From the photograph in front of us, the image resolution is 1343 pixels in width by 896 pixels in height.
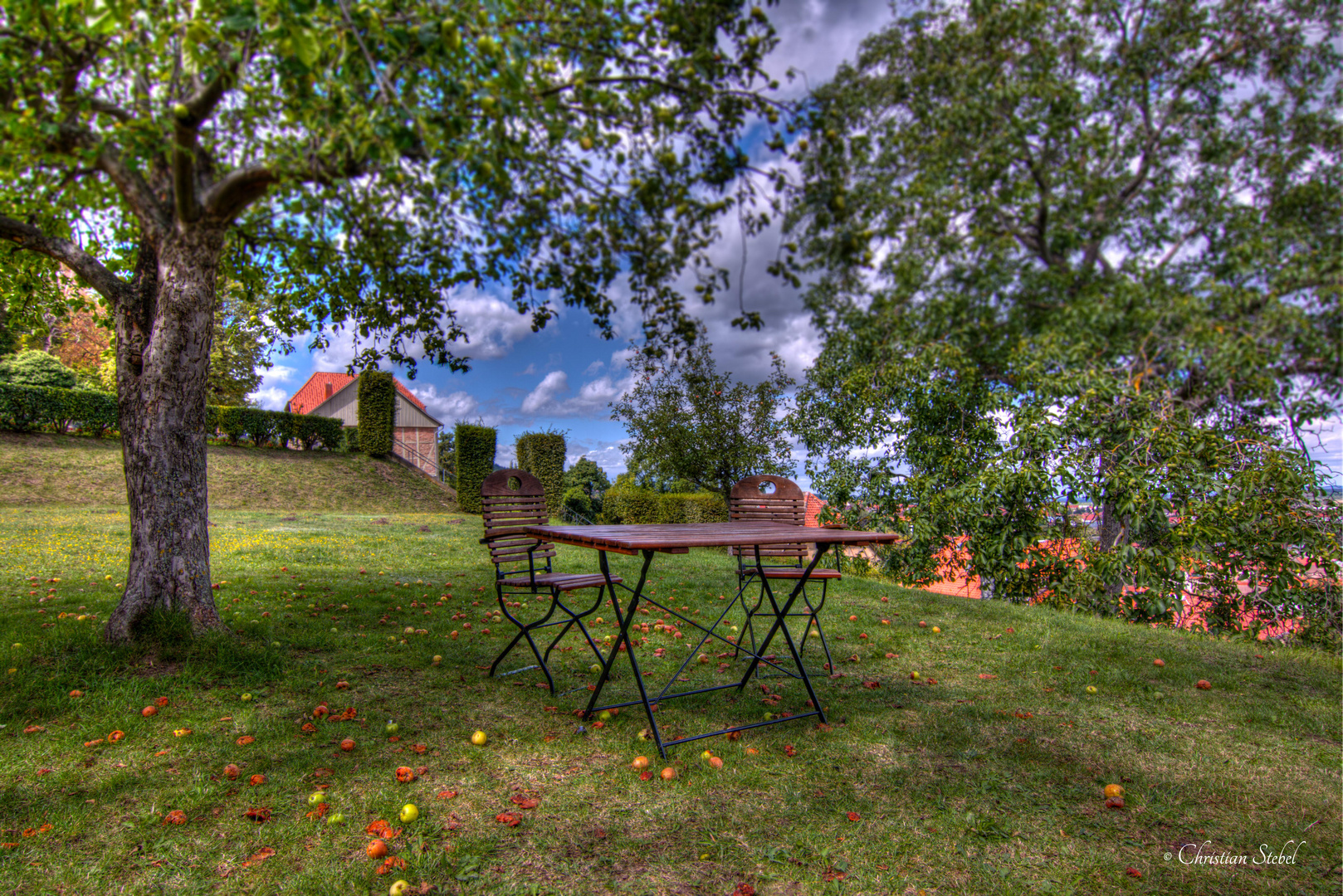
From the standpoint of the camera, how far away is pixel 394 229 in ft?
10.2

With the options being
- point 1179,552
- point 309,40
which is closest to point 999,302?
point 1179,552

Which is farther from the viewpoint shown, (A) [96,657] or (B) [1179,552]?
(B) [1179,552]

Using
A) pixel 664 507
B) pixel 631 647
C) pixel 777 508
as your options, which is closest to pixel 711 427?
pixel 664 507

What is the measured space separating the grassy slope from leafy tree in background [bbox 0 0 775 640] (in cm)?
1166

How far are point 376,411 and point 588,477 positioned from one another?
711cm

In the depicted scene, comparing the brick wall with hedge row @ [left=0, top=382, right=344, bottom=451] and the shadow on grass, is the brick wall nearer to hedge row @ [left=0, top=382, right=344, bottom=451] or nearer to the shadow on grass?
hedge row @ [left=0, top=382, right=344, bottom=451]

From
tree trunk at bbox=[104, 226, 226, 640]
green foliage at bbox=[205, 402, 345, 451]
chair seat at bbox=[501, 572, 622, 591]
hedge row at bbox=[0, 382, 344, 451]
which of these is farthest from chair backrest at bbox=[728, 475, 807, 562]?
green foliage at bbox=[205, 402, 345, 451]

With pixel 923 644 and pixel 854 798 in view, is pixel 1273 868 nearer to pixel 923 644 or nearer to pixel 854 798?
pixel 854 798

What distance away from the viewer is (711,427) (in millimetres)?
10984

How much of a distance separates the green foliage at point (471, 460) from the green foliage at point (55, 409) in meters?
8.71

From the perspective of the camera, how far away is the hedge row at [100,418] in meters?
14.9

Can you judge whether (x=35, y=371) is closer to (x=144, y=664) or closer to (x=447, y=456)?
(x=447, y=456)

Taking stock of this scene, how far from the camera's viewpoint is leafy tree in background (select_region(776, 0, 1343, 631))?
259 inches

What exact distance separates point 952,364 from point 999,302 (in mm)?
2502
